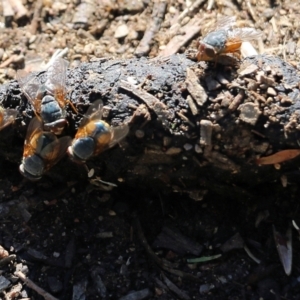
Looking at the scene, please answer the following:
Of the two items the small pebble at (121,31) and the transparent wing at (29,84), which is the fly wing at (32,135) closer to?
the transparent wing at (29,84)

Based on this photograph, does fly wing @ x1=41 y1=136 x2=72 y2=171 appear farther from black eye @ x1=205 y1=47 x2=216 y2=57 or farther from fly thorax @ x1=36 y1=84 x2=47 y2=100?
black eye @ x1=205 y1=47 x2=216 y2=57

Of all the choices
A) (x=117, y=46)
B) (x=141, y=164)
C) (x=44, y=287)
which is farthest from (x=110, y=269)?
(x=117, y=46)

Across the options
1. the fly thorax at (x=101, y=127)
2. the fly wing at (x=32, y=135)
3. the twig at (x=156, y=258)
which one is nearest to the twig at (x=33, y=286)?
the twig at (x=156, y=258)

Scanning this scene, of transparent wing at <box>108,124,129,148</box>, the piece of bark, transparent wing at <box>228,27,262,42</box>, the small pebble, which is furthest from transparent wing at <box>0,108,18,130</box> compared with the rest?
the small pebble

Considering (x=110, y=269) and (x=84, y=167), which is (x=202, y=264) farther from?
(x=84, y=167)

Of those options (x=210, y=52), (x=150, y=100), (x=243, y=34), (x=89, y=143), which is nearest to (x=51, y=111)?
(x=89, y=143)

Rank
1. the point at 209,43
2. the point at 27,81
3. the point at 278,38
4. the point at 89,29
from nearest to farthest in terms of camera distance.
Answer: the point at 209,43 → the point at 27,81 → the point at 278,38 → the point at 89,29

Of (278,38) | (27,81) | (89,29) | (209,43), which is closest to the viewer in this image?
(209,43)
